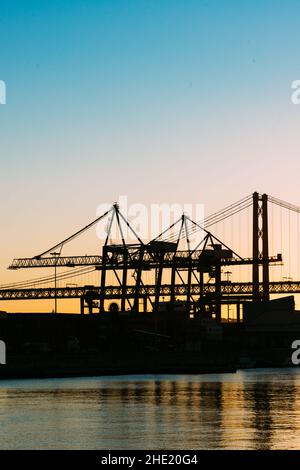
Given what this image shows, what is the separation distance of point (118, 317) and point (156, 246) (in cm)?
1422

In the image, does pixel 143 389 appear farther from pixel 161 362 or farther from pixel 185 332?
pixel 185 332

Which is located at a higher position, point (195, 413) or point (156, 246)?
point (156, 246)

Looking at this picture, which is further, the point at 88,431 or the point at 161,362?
the point at 161,362

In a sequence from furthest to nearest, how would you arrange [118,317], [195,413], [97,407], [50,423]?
[118,317]
[97,407]
[195,413]
[50,423]

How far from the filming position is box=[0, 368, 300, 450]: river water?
140 ft

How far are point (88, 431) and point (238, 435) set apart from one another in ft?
23.6

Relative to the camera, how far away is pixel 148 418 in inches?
2138

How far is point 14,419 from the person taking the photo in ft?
180

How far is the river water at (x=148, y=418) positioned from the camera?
140ft


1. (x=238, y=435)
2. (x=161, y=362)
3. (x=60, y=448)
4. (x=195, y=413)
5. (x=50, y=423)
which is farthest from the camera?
(x=161, y=362)

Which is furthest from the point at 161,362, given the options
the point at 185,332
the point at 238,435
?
the point at 238,435

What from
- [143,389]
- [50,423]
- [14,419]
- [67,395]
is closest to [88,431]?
[50,423]

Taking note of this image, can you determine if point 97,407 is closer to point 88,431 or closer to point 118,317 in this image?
point 88,431

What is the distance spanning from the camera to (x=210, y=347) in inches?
7136
